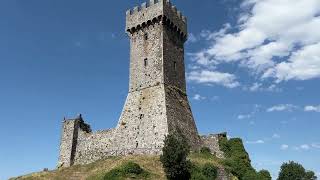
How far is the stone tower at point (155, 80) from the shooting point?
4931cm

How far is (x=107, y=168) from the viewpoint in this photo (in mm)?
43969

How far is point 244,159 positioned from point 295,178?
16.5 metres

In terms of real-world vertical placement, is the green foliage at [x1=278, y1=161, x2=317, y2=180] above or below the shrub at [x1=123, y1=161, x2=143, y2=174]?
above

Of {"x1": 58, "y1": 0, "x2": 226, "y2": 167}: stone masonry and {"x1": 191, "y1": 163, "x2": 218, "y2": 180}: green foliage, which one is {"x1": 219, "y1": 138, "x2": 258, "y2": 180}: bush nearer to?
{"x1": 58, "y1": 0, "x2": 226, "y2": 167}: stone masonry

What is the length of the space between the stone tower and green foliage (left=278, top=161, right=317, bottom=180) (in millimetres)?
16479

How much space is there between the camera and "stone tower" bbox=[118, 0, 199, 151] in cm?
4931

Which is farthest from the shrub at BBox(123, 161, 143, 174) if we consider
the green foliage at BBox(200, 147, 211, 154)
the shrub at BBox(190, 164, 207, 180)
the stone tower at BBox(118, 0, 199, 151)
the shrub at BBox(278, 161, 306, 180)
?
the shrub at BBox(278, 161, 306, 180)

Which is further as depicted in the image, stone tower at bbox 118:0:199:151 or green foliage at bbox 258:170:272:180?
stone tower at bbox 118:0:199:151

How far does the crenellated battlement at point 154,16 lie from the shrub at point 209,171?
67.0 ft

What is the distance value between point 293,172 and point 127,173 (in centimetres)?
3060

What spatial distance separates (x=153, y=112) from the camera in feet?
164

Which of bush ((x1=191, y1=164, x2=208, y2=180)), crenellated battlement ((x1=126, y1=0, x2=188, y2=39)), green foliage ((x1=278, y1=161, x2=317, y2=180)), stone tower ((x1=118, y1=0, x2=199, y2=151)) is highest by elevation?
crenellated battlement ((x1=126, y1=0, x2=188, y2=39))

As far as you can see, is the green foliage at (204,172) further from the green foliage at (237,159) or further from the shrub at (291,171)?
the shrub at (291,171)

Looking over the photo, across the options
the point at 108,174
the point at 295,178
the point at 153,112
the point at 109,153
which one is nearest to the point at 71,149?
the point at 109,153
